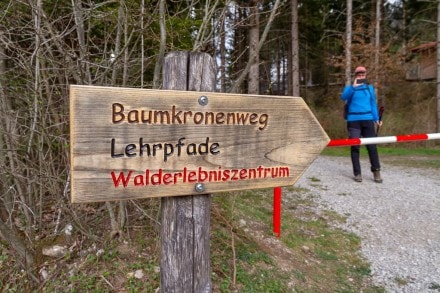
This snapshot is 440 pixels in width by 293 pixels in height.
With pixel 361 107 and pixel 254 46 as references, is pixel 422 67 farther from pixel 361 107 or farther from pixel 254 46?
pixel 254 46

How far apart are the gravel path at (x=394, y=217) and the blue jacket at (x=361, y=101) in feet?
3.96

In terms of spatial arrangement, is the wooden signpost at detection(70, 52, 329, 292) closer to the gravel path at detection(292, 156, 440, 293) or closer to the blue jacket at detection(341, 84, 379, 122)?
the gravel path at detection(292, 156, 440, 293)

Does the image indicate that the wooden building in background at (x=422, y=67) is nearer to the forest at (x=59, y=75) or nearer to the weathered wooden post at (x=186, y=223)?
the forest at (x=59, y=75)

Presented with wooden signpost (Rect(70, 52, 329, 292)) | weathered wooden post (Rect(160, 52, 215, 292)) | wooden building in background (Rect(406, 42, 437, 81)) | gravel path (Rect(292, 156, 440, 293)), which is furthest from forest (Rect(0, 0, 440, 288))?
wooden building in background (Rect(406, 42, 437, 81))

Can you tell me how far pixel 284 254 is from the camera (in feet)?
10.7

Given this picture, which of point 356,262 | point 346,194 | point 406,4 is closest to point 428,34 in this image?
point 406,4

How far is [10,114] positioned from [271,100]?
7.89 feet

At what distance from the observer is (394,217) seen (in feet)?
14.5

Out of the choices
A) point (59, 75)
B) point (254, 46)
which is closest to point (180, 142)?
point (59, 75)

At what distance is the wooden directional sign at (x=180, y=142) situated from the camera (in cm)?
120

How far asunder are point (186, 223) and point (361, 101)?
4.88 m

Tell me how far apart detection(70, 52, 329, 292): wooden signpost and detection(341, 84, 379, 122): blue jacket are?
4.28 m

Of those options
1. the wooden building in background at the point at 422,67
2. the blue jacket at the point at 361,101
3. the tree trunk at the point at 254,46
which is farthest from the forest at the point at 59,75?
the wooden building in background at the point at 422,67

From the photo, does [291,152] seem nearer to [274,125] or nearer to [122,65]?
[274,125]
